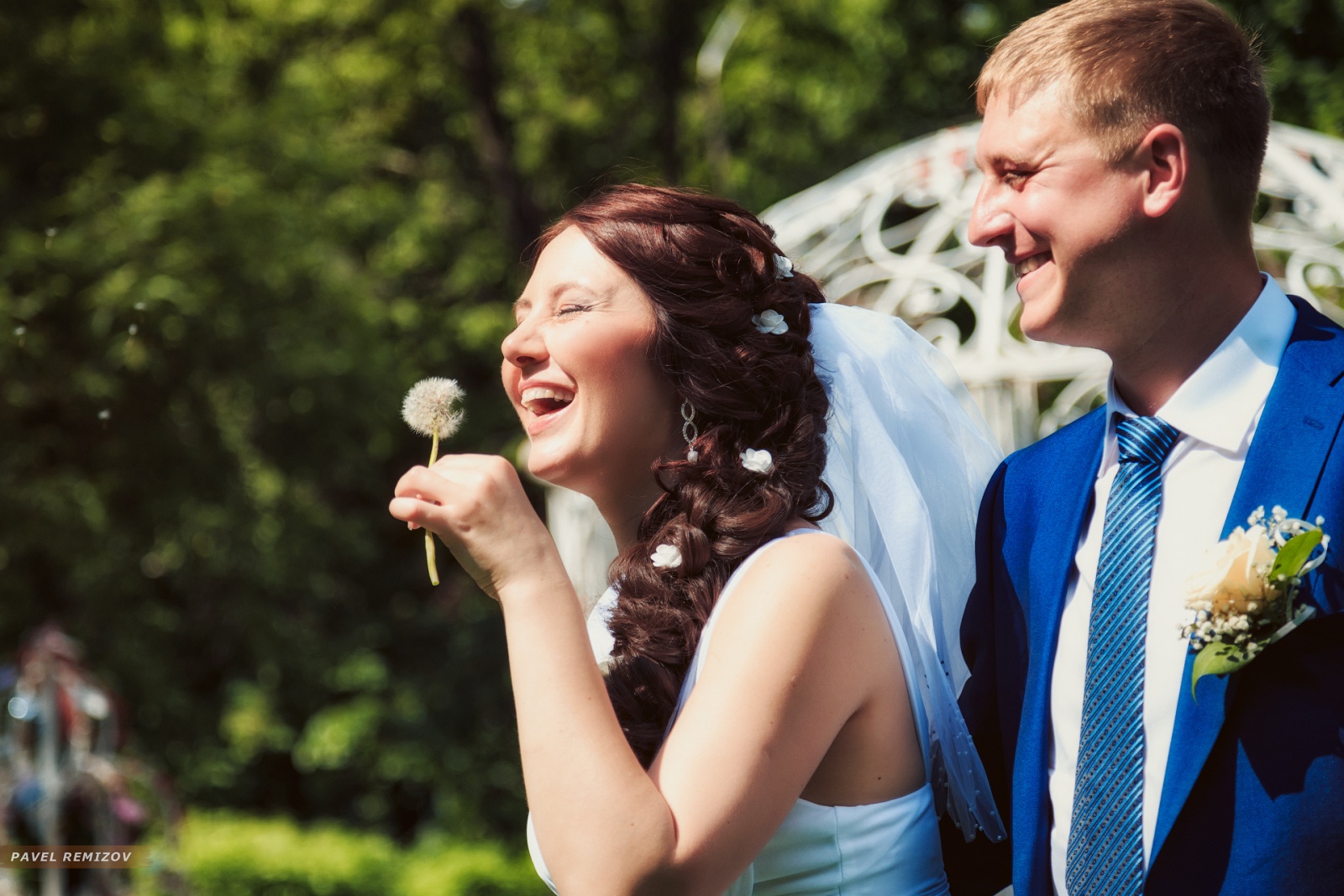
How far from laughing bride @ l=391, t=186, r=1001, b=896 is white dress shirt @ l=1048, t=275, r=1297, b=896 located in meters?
0.34

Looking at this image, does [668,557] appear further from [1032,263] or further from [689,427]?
[1032,263]

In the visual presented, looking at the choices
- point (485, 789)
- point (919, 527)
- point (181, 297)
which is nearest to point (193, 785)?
point (485, 789)

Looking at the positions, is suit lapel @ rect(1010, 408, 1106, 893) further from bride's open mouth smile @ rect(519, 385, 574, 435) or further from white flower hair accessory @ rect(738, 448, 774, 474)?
bride's open mouth smile @ rect(519, 385, 574, 435)

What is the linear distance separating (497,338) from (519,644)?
1122 centimetres

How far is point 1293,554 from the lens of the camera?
1.63 metres

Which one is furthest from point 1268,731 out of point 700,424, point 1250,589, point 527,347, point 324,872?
point 324,872

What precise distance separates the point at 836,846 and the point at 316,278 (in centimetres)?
865

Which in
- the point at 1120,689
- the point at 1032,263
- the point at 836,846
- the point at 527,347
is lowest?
the point at 836,846

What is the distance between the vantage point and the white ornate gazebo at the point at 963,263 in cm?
545

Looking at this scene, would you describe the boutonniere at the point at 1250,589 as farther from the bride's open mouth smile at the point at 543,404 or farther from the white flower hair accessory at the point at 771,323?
the bride's open mouth smile at the point at 543,404

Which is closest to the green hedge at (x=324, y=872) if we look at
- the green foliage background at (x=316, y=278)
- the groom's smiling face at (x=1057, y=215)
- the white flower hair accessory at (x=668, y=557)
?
the green foliage background at (x=316, y=278)

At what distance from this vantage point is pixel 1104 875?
187 centimetres

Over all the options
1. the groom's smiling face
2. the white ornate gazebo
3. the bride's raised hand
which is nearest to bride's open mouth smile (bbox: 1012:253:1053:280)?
the groom's smiling face

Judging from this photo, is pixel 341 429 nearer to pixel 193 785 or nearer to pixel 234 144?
pixel 234 144
